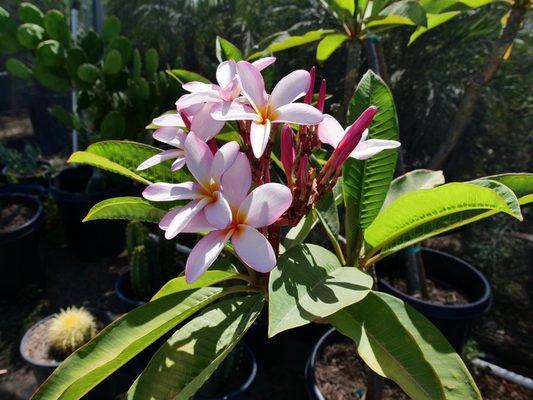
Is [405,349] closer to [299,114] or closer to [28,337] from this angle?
[299,114]

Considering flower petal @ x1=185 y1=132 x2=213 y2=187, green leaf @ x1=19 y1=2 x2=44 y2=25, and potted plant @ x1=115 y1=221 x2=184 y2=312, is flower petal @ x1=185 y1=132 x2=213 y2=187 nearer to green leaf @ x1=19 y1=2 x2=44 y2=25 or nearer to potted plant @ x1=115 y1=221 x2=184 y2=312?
potted plant @ x1=115 y1=221 x2=184 y2=312

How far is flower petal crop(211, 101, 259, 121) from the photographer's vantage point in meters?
0.57

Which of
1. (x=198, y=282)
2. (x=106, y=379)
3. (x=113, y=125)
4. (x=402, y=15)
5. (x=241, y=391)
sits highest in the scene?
(x=402, y=15)

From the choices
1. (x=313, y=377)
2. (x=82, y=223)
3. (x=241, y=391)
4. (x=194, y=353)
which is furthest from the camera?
(x=82, y=223)

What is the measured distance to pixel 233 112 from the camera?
0.58 meters

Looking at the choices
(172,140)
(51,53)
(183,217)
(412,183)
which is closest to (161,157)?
(172,140)

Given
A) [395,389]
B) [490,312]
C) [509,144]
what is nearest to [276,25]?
[509,144]

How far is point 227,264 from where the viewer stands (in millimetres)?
934

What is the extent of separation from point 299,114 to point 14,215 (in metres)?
1.91

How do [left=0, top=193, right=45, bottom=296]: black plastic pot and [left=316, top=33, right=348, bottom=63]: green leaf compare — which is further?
[left=0, top=193, right=45, bottom=296]: black plastic pot

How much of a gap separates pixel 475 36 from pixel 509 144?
1.82 ft

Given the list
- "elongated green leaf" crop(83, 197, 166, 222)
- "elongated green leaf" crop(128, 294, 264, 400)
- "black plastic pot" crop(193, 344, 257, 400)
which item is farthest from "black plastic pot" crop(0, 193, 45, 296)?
"elongated green leaf" crop(128, 294, 264, 400)

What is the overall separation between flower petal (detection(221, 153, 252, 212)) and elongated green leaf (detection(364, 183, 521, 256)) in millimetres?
293

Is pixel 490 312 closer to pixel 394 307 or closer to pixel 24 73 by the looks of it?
pixel 394 307
